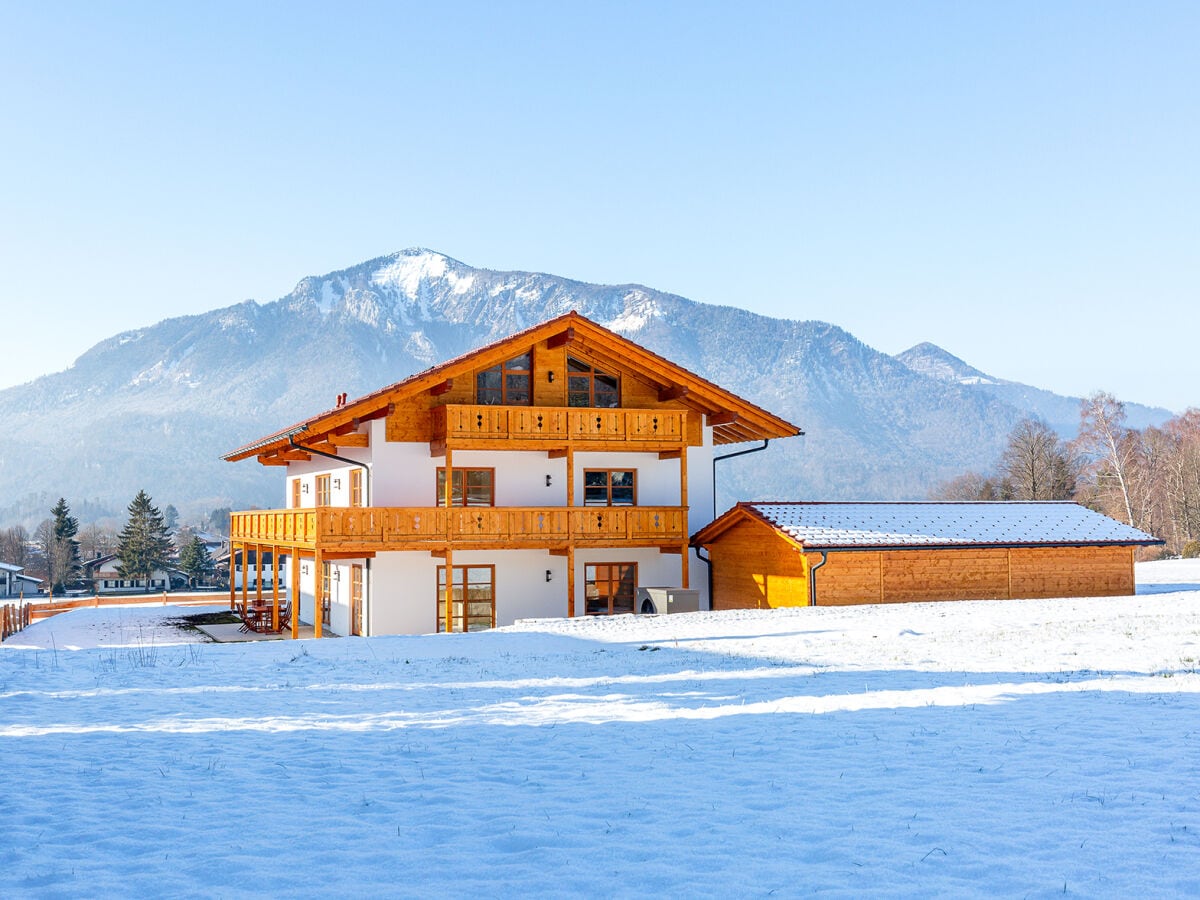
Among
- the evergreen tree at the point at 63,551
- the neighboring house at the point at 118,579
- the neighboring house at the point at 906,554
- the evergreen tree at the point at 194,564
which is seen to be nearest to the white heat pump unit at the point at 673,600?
the neighboring house at the point at 906,554

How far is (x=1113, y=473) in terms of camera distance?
55844 mm

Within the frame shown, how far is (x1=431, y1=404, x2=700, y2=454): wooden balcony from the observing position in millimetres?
24328

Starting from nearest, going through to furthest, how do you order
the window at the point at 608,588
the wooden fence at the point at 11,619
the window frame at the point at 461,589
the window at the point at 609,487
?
the wooden fence at the point at 11,619 < the window frame at the point at 461,589 < the window at the point at 608,588 < the window at the point at 609,487

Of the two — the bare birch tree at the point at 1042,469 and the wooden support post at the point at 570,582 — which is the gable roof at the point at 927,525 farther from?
the bare birch tree at the point at 1042,469

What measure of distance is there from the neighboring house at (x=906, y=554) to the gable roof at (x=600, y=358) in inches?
125

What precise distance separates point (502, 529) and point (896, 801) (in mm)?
18103

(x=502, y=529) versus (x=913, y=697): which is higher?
(x=502, y=529)

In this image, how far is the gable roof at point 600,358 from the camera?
23.8 m

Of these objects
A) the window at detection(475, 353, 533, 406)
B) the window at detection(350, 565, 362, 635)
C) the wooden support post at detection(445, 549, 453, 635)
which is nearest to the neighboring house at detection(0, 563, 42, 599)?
the window at detection(350, 565, 362, 635)

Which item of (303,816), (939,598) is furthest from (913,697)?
(939,598)

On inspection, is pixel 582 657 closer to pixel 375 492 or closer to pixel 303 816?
pixel 303 816

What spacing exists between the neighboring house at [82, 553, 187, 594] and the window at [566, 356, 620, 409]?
80968mm

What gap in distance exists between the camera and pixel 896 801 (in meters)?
6.97

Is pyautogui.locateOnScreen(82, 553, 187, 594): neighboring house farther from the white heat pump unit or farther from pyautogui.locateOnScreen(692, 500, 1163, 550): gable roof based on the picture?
pyautogui.locateOnScreen(692, 500, 1163, 550): gable roof
